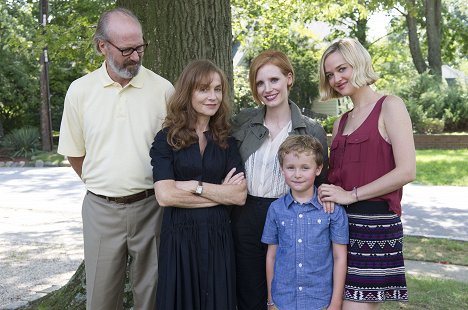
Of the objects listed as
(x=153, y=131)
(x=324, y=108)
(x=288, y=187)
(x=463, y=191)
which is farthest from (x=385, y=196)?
(x=324, y=108)

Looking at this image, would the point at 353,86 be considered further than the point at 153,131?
No

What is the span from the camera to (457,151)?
18.1 meters

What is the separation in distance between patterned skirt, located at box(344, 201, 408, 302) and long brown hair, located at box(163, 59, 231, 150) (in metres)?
0.93

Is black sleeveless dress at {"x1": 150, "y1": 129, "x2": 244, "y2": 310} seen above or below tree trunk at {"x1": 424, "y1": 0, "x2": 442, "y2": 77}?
below

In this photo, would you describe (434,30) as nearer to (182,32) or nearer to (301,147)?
Result: (182,32)

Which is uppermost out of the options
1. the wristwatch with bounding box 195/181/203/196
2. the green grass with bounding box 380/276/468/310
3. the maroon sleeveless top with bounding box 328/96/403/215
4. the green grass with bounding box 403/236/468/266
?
the maroon sleeveless top with bounding box 328/96/403/215

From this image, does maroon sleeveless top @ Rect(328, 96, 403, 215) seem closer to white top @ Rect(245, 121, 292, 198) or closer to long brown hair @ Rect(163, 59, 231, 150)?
white top @ Rect(245, 121, 292, 198)

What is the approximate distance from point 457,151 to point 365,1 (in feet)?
32.5

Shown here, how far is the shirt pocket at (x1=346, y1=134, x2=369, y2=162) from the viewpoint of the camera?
10.8 feet

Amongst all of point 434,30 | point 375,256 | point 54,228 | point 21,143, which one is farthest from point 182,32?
point 434,30

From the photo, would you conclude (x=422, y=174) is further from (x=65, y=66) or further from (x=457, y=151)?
(x=65, y=66)

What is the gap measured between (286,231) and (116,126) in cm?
121

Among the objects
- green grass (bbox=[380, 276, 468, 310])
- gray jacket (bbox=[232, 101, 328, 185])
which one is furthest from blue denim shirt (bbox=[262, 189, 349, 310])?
green grass (bbox=[380, 276, 468, 310])

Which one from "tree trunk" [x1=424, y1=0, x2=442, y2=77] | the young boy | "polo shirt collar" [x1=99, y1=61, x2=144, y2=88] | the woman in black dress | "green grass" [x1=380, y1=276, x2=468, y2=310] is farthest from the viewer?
"tree trunk" [x1=424, y1=0, x2=442, y2=77]
